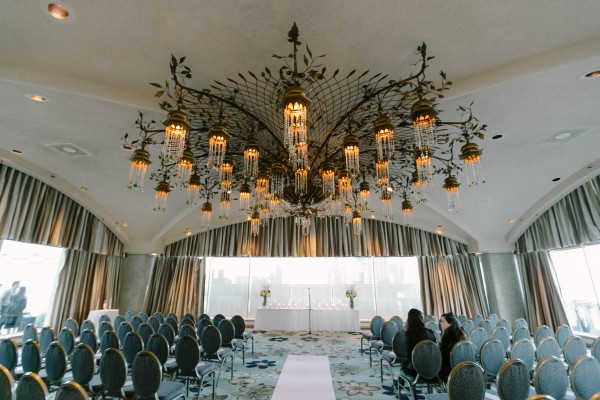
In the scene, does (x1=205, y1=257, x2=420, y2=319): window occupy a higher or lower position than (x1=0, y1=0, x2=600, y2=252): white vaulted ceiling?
lower

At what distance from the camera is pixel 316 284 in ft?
35.8

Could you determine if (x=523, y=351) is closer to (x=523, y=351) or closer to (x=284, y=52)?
(x=523, y=351)

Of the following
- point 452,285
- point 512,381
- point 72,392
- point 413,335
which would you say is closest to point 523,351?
point 413,335

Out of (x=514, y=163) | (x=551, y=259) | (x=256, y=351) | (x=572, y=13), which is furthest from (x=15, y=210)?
(x=551, y=259)

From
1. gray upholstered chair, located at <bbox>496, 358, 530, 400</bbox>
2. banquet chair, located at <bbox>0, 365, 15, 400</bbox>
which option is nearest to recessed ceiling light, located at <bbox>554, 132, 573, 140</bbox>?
gray upholstered chair, located at <bbox>496, 358, 530, 400</bbox>

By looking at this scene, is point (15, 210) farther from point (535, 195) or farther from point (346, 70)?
point (535, 195)

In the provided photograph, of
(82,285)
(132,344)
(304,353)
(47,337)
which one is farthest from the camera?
(82,285)

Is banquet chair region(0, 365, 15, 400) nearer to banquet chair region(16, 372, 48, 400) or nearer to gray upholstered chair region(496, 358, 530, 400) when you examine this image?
banquet chair region(16, 372, 48, 400)

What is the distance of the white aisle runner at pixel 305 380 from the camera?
13.1 feet

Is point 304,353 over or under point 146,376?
under

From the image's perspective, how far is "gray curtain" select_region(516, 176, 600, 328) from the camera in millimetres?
6988

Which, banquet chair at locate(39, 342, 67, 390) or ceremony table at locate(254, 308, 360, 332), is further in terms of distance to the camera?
ceremony table at locate(254, 308, 360, 332)

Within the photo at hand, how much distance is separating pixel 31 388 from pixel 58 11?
10.6 feet

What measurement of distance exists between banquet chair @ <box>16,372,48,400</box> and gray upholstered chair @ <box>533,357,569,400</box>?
396cm
